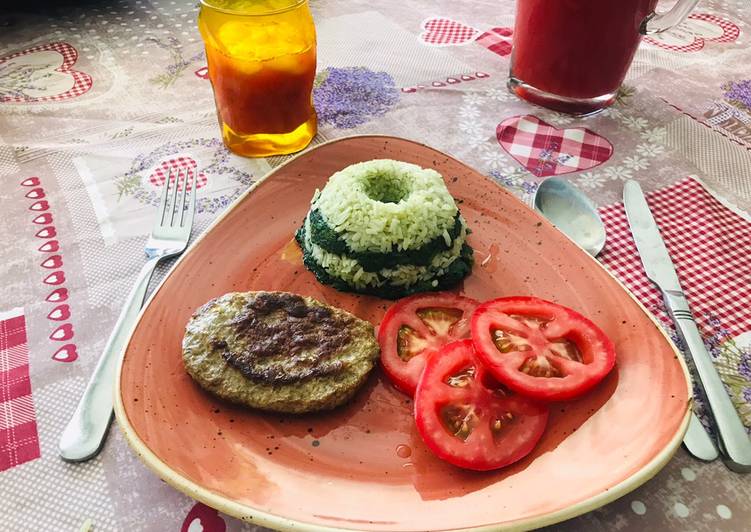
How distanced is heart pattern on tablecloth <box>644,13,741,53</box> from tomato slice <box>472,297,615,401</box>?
2182mm

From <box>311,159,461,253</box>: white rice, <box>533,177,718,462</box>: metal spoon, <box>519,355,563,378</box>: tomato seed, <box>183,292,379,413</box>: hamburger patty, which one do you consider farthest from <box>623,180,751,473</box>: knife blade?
<box>183,292,379,413</box>: hamburger patty

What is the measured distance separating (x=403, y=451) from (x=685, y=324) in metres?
0.83

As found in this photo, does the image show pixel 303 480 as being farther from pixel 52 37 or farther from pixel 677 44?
pixel 677 44

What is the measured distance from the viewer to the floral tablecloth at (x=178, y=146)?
4.11 ft

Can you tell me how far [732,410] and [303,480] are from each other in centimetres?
95

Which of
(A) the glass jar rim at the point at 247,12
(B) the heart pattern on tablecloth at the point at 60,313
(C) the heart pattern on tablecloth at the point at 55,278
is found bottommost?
(C) the heart pattern on tablecloth at the point at 55,278

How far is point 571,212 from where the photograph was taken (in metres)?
1.92

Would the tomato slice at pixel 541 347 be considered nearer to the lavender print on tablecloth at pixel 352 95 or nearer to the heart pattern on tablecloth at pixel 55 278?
the heart pattern on tablecloth at pixel 55 278

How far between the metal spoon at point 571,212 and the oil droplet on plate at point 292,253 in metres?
0.76

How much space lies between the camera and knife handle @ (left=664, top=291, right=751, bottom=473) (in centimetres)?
128

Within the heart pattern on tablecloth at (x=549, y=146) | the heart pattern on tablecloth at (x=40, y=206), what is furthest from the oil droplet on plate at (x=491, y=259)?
the heart pattern on tablecloth at (x=40, y=206)

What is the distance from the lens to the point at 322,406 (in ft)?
4.20

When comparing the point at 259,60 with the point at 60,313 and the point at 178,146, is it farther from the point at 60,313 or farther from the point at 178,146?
the point at 60,313

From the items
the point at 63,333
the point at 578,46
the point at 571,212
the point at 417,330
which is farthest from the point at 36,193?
the point at 578,46
